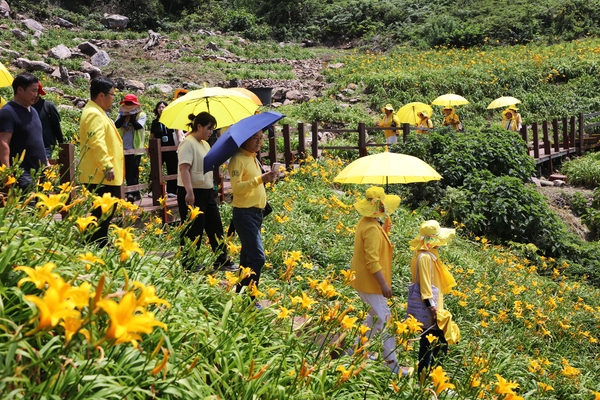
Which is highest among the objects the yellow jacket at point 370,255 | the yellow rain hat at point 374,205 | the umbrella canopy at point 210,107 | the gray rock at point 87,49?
the gray rock at point 87,49

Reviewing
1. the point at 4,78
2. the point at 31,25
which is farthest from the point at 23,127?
the point at 31,25

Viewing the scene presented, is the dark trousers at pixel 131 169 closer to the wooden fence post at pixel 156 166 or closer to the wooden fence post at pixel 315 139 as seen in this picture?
the wooden fence post at pixel 156 166

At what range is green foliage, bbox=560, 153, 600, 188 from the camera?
47.0 feet

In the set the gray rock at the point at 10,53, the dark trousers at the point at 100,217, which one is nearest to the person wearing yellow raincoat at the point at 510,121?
the dark trousers at the point at 100,217

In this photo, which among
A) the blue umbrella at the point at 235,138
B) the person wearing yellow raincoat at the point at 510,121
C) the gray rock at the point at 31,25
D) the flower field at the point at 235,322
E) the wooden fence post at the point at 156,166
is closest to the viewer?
the flower field at the point at 235,322

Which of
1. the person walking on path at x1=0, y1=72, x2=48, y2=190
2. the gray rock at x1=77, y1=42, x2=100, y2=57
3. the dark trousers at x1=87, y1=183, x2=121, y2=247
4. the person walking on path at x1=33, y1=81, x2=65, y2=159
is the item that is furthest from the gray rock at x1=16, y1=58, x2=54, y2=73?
the person walking on path at x1=0, y1=72, x2=48, y2=190

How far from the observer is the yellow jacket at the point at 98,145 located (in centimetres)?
413

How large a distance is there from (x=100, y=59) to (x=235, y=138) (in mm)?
18161

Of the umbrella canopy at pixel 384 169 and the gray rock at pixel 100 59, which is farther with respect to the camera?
the gray rock at pixel 100 59

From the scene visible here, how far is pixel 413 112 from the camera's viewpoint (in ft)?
44.4

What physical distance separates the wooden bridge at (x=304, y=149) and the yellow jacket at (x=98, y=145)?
28 cm

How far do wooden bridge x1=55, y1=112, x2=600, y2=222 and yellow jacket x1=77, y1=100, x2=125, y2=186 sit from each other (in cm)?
28

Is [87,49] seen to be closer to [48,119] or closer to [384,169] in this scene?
[48,119]

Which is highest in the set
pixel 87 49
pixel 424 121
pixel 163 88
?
pixel 87 49
